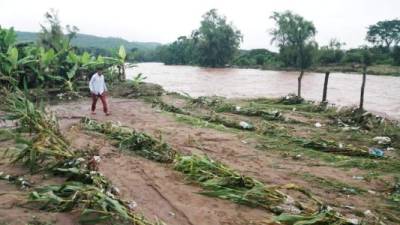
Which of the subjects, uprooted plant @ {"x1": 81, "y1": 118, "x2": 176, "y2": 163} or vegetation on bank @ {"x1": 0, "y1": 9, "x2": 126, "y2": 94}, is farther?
vegetation on bank @ {"x1": 0, "y1": 9, "x2": 126, "y2": 94}

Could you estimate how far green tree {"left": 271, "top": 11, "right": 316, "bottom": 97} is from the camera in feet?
162

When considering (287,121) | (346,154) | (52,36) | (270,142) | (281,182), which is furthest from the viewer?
(52,36)

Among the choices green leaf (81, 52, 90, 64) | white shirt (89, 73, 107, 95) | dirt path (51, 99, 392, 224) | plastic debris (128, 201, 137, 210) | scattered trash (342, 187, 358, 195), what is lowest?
scattered trash (342, 187, 358, 195)

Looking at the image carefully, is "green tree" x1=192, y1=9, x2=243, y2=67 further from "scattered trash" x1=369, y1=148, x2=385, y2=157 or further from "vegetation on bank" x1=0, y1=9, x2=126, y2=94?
"scattered trash" x1=369, y1=148, x2=385, y2=157

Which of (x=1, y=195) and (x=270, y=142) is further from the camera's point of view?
(x=270, y=142)

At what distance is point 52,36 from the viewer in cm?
1587

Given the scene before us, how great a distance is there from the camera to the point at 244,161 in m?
6.52

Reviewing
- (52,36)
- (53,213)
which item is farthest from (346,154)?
(52,36)

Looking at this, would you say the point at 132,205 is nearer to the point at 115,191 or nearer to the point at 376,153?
the point at 115,191

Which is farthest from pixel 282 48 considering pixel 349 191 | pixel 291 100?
pixel 349 191

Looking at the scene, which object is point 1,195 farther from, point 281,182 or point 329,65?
point 329,65

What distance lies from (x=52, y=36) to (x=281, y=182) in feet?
42.0

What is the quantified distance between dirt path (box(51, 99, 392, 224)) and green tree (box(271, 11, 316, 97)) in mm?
42513

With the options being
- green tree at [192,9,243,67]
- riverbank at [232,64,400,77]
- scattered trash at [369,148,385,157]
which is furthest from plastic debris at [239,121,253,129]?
green tree at [192,9,243,67]
